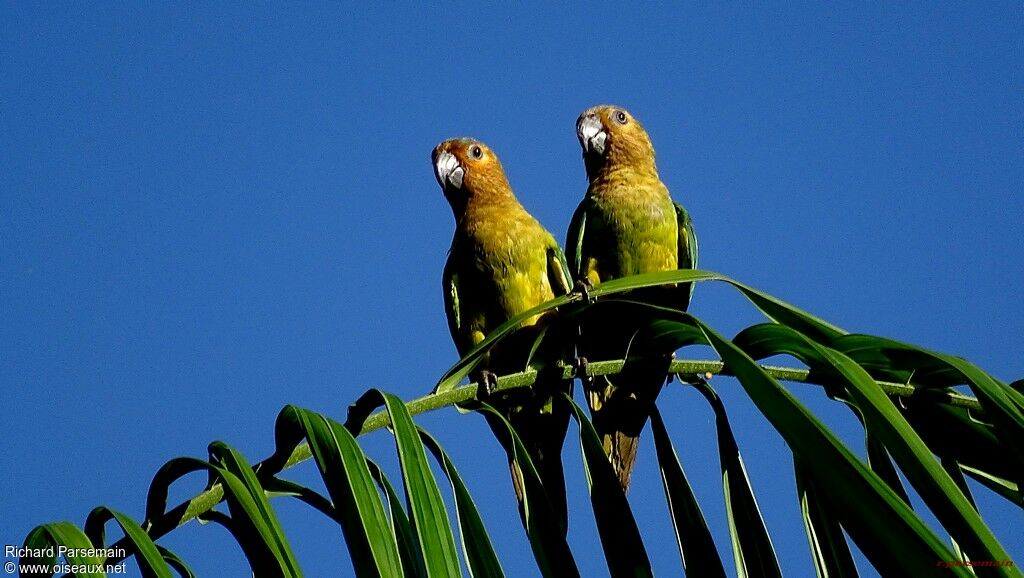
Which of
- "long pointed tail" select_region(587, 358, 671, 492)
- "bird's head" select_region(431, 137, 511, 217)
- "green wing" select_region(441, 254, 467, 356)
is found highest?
"bird's head" select_region(431, 137, 511, 217)

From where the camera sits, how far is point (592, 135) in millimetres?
6637

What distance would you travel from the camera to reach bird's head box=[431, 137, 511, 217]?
6379 mm

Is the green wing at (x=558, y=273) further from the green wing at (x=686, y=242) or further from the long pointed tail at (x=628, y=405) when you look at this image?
the long pointed tail at (x=628, y=405)

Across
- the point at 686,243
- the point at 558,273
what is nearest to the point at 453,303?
the point at 558,273

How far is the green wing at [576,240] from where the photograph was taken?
6.11 m

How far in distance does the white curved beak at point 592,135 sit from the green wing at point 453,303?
3.68ft

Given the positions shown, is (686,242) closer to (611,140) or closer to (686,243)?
(686,243)

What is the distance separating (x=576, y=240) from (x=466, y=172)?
2.55 ft

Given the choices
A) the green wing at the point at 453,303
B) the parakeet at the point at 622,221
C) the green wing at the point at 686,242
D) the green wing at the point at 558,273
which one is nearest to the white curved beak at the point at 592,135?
the parakeet at the point at 622,221

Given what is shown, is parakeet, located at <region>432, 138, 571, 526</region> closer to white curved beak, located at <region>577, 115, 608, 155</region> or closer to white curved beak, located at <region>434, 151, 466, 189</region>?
white curved beak, located at <region>434, 151, 466, 189</region>

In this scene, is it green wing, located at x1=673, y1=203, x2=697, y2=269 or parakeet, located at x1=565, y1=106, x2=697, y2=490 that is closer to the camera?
parakeet, located at x1=565, y1=106, x2=697, y2=490

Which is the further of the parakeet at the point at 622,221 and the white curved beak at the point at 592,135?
the white curved beak at the point at 592,135

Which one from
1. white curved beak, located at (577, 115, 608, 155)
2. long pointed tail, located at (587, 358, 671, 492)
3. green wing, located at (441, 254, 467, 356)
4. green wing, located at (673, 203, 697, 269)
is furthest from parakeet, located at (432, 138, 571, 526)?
long pointed tail, located at (587, 358, 671, 492)

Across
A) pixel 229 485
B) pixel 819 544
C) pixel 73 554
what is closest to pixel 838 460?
pixel 819 544
